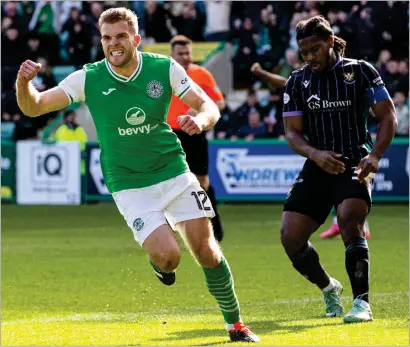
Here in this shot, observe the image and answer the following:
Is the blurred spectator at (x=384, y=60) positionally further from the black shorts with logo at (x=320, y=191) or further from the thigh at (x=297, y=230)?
the thigh at (x=297, y=230)

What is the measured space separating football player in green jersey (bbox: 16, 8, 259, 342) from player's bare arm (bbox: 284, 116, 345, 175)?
0.99 metres

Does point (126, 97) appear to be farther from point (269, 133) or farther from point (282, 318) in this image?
point (269, 133)

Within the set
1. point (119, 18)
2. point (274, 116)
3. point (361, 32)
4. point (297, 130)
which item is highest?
point (119, 18)

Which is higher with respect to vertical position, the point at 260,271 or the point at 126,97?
the point at 126,97

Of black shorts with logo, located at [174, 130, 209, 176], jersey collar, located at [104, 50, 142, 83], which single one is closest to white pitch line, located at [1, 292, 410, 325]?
jersey collar, located at [104, 50, 142, 83]

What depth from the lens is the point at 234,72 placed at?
2266 cm

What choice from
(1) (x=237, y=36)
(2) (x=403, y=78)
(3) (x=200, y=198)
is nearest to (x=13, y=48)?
(1) (x=237, y=36)

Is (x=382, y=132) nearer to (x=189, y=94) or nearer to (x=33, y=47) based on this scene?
(x=189, y=94)

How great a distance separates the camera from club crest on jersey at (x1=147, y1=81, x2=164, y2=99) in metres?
6.91

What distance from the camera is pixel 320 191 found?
7719mm

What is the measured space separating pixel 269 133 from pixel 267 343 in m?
13.8

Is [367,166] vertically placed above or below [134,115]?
below

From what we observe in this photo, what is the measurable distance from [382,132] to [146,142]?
5.70ft

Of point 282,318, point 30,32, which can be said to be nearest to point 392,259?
point 282,318
